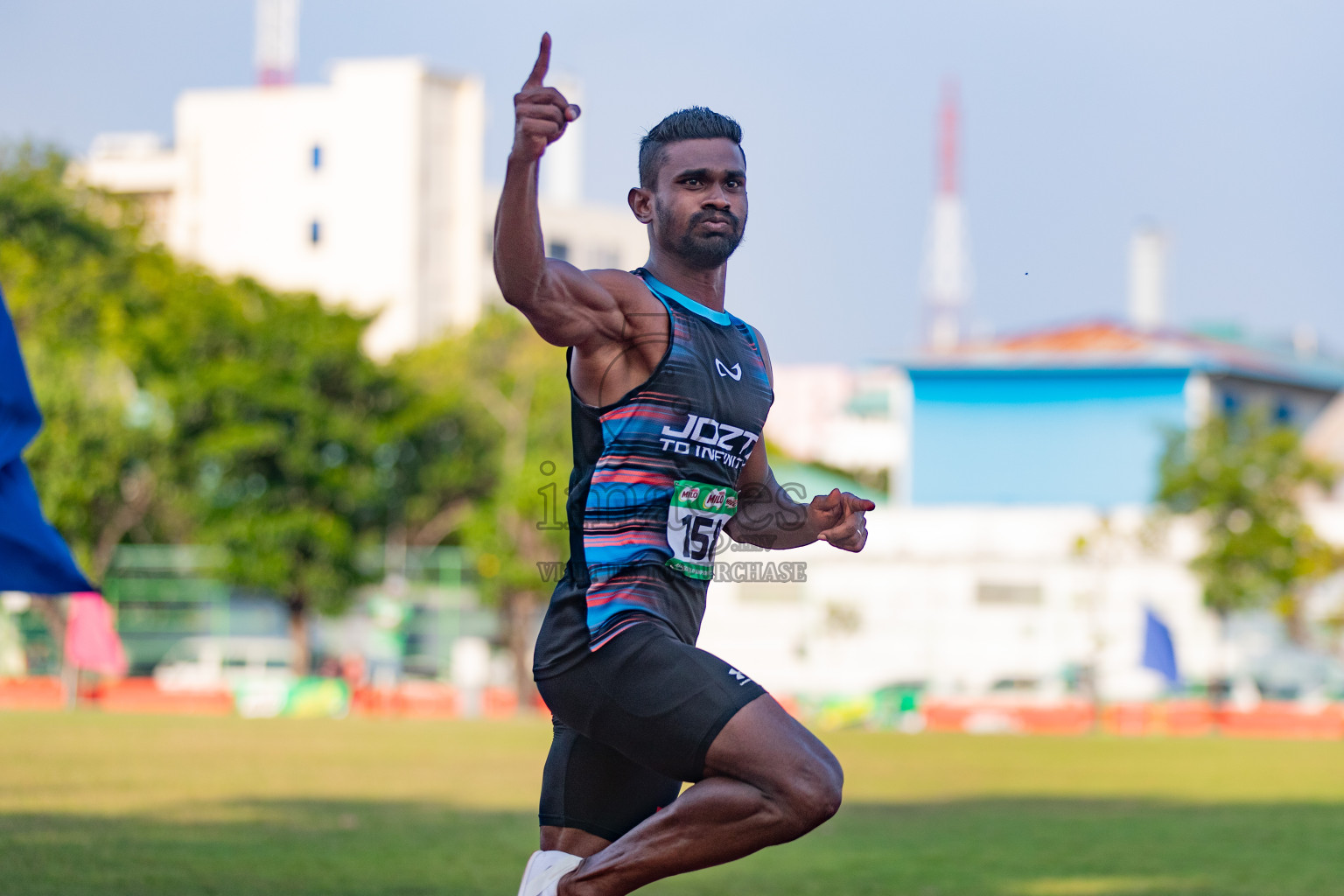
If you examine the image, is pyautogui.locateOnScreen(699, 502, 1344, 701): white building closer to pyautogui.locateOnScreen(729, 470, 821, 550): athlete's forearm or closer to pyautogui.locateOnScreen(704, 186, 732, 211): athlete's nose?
pyautogui.locateOnScreen(729, 470, 821, 550): athlete's forearm

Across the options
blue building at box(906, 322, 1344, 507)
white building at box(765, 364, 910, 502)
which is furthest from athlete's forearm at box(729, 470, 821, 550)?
white building at box(765, 364, 910, 502)

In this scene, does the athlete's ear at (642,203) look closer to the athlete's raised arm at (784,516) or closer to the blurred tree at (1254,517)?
the athlete's raised arm at (784,516)

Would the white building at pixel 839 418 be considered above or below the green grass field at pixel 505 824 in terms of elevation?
above

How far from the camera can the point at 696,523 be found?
16.3 feet

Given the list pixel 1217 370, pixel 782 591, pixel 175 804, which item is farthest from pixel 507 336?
pixel 175 804

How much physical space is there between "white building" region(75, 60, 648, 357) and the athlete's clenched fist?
7795 centimetres

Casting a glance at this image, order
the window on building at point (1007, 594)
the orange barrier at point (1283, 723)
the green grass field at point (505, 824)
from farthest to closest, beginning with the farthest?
1. the window on building at point (1007, 594)
2. the orange barrier at point (1283, 723)
3. the green grass field at point (505, 824)

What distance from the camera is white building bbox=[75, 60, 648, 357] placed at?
82938 mm

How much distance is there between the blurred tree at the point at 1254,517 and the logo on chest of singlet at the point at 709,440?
36172 millimetres

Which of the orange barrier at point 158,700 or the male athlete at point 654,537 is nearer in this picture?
the male athlete at point 654,537

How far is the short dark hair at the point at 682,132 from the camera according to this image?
16.5 feet

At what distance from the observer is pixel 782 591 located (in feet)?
162

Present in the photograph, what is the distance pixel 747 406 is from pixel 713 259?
1.31 ft

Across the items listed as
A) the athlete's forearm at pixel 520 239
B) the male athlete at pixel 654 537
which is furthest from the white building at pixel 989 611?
the athlete's forearm at pixel 520 239
